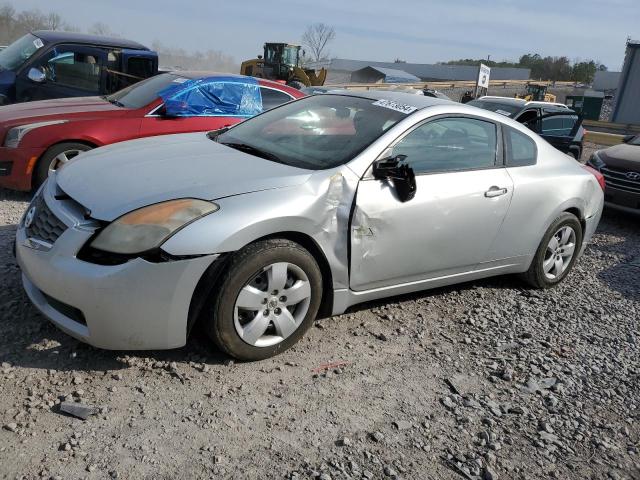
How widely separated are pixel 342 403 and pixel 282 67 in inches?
1143

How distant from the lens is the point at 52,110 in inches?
232

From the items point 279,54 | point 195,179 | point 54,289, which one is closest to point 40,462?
point 54,289

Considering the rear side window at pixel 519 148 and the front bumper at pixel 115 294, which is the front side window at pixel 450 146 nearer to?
the rear side window at pixel 519 148

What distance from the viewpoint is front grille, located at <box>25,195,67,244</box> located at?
116 inches

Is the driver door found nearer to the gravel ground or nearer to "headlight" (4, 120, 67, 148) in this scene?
the gravel ground

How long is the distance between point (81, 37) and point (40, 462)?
7.31 m

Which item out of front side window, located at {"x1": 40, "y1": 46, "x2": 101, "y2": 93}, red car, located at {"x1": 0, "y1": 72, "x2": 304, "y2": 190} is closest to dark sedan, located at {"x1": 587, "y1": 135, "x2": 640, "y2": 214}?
red car, located at {"x1": 0, "y1": 72, "x2": 304, "y2": 190}

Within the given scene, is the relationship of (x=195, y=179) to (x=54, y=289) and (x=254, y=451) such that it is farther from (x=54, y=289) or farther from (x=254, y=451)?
(x=254, y=451)

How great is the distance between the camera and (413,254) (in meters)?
3.69

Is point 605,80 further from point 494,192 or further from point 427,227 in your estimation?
point 427,227

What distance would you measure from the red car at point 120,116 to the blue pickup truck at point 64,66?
137 cm

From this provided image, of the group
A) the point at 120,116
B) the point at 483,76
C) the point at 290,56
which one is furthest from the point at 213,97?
the point at 290,56

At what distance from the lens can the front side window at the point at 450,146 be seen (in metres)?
3.76

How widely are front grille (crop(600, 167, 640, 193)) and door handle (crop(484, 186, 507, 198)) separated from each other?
175 inches
